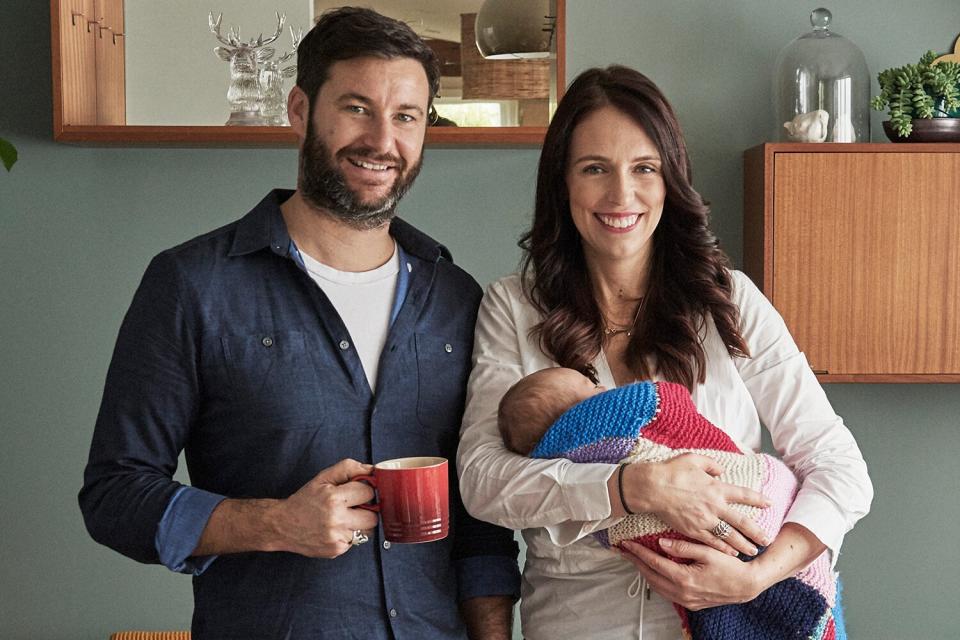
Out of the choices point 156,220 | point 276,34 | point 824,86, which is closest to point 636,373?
point 824,86

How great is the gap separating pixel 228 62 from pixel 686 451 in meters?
1.73

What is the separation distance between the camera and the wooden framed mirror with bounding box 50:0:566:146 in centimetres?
263

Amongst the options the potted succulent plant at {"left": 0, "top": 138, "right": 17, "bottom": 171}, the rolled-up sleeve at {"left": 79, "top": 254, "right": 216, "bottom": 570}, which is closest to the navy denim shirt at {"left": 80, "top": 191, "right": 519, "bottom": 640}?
the rolled-up sleeve at {"left": 79, "top": 254, "right": 216, "bottom": 570}

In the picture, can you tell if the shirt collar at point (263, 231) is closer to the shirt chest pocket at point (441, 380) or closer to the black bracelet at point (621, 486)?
the shirt chest pocket at point (441, 380)

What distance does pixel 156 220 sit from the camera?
2.79 metres

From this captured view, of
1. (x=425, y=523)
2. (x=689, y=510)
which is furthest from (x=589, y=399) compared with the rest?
(x=425, y=523)

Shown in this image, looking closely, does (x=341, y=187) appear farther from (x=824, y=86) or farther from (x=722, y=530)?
(x=824, y=86)

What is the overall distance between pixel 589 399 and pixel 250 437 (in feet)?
1.71

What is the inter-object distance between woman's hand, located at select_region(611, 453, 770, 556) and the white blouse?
0.18ft

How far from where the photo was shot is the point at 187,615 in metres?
2.84

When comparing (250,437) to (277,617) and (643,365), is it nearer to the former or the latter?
(277,617)

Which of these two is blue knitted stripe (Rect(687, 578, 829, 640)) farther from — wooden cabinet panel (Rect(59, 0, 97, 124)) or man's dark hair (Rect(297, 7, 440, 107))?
wooden cabinet panel (Rect(59, 0, 97, 124))

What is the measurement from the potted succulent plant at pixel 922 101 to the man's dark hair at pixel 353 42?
1431mm

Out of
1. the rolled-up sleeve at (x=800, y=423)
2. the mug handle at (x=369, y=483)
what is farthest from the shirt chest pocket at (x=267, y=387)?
the rolled-up sleeve at (x=800, y=423)
